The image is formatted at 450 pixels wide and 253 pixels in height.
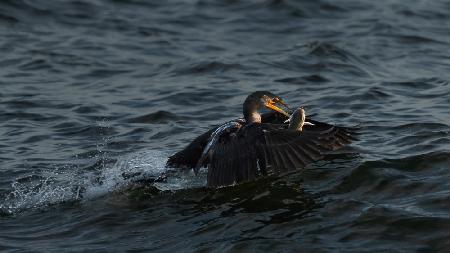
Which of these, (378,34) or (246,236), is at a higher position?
(378,34)

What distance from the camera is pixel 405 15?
48.0 feet

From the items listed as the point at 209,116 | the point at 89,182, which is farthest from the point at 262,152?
the point at 209,116

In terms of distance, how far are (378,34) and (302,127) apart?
5962mm

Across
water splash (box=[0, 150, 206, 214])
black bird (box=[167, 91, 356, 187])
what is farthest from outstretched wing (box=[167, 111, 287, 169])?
water splash (box=[0, 150, 206, 214])

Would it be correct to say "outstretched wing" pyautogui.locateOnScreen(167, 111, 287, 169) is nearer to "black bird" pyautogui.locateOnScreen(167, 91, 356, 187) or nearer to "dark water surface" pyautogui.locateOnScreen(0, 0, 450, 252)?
"black bird" pyautogui.locateOnScreen(167, 91, 356, 187)

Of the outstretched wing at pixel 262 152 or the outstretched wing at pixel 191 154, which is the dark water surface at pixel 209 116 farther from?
the outstretched wing at pixel 262 152

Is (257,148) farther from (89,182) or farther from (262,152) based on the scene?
(89,182)

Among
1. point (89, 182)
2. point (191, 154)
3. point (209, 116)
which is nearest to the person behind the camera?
point (191, 154)

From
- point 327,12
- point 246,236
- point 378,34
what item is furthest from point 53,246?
point 327,12

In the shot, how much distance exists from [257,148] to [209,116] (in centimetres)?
295

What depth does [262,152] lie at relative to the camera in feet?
23.7

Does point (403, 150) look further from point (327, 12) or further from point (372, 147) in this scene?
point (327, 12)

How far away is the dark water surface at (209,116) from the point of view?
270 inches

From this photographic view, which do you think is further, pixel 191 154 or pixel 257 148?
pixel 191 154
